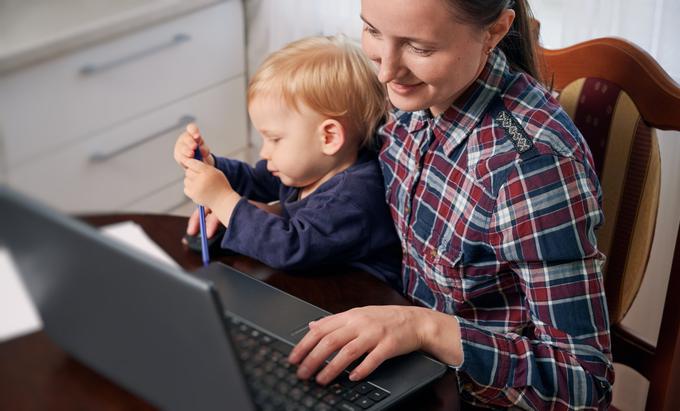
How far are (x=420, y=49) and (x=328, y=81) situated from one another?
22 centimetres

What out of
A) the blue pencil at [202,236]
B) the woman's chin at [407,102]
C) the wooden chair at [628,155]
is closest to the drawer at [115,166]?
the blue pencil at [202,236]

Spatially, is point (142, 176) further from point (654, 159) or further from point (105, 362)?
point (654, 159)

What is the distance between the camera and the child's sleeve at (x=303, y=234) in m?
1.04

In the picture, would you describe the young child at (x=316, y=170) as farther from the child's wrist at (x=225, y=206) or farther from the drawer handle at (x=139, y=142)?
the drawer handle at (x=139, y=142)

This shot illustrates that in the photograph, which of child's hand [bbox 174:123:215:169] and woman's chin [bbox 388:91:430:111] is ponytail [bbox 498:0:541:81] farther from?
child's hand [bbox 174:123:215:169]

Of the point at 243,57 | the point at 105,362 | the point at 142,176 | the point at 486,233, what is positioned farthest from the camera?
the point at 486,233

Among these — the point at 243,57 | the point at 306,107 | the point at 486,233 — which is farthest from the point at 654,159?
the point at 243,57

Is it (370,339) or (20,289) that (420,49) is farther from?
(20,289)

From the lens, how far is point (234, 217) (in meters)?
1.05

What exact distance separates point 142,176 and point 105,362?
190 mm

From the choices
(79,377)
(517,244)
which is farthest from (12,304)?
(517,244)

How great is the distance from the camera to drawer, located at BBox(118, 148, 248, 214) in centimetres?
58

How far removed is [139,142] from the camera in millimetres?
580

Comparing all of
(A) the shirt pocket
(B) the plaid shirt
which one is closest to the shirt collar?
(B) the plaid shirt
